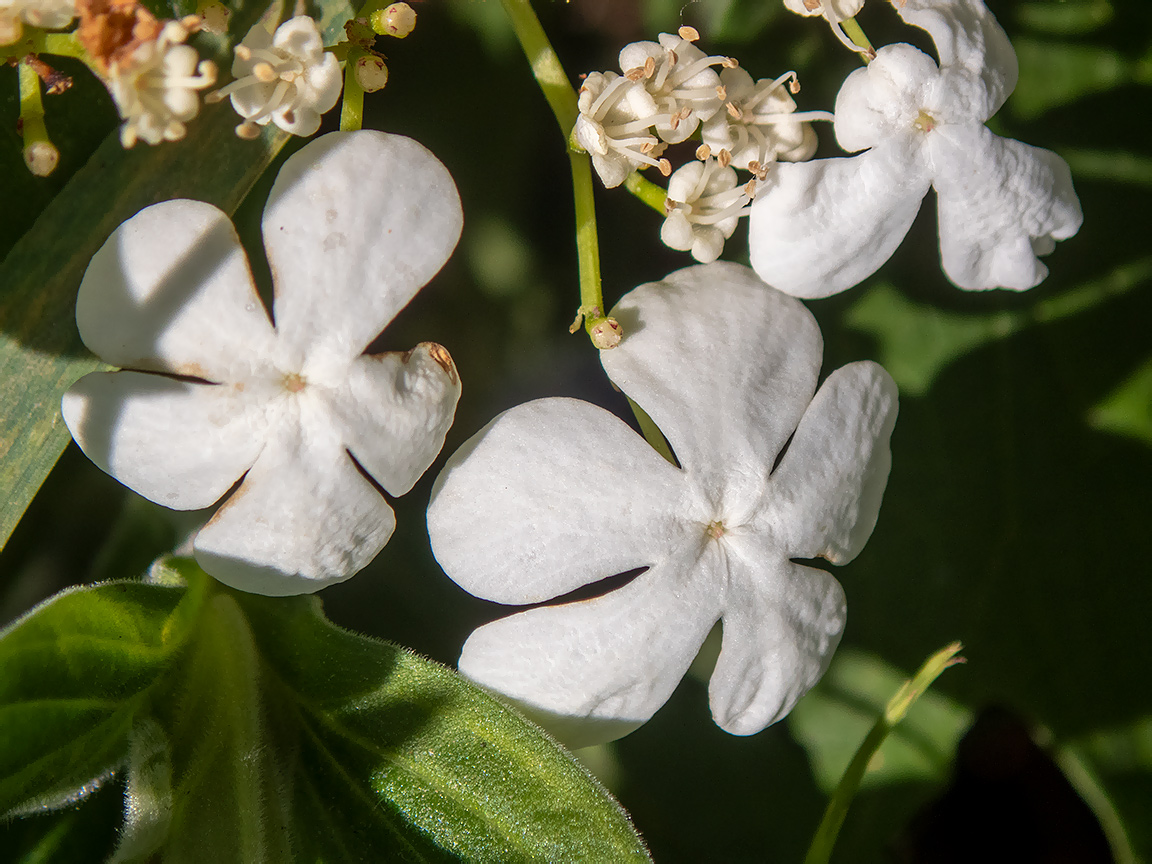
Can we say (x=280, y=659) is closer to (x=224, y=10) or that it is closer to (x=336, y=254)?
(x=336, y=254)

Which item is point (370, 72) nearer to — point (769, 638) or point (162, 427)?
point (162, 427)

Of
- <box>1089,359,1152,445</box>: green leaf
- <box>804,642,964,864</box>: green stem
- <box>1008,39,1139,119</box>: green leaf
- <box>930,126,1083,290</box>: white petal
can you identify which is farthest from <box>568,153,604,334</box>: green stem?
<box>1089,359,1152,445</box>: green leaf

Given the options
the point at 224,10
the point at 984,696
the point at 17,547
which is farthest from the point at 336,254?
the point at 984,696

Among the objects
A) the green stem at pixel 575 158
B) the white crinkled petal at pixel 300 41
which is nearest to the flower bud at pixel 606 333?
the green stem at pixel 575 158

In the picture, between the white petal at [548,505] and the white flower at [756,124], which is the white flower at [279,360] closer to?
the white petal at [548,505]

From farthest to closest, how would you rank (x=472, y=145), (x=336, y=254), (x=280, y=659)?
1. (x=472, y=145)
2. (x=280, y=659)
3. (x=336, y=254)

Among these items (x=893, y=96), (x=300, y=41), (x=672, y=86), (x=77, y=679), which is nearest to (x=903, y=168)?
(x=893, y=96)
